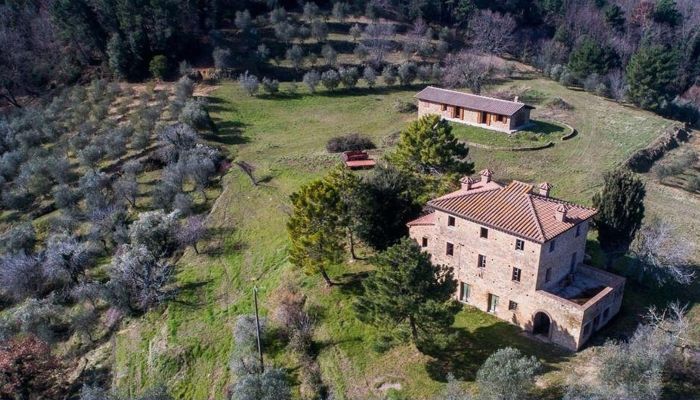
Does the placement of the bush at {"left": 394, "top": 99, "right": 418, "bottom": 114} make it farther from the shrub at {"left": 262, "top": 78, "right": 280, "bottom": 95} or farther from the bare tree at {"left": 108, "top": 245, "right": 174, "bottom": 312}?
the bare tree at {"left": 108, "top": 245, "right": 174, "bottom": 312}

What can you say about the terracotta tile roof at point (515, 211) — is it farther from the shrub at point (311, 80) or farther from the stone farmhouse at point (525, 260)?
the shrub at point (311, 80)

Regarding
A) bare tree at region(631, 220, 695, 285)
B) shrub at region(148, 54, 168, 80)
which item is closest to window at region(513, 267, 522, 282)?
bare tree at region(631, 220, 695, 285)

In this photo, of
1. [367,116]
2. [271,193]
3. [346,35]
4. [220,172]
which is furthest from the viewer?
[346,35]

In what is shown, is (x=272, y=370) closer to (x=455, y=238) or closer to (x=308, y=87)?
(x=455, y=238)

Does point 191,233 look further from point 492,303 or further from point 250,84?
point 250,84

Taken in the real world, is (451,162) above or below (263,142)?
above

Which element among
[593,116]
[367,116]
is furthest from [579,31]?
[367,116]

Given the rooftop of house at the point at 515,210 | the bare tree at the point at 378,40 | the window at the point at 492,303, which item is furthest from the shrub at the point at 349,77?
the window at the point at 492,303
